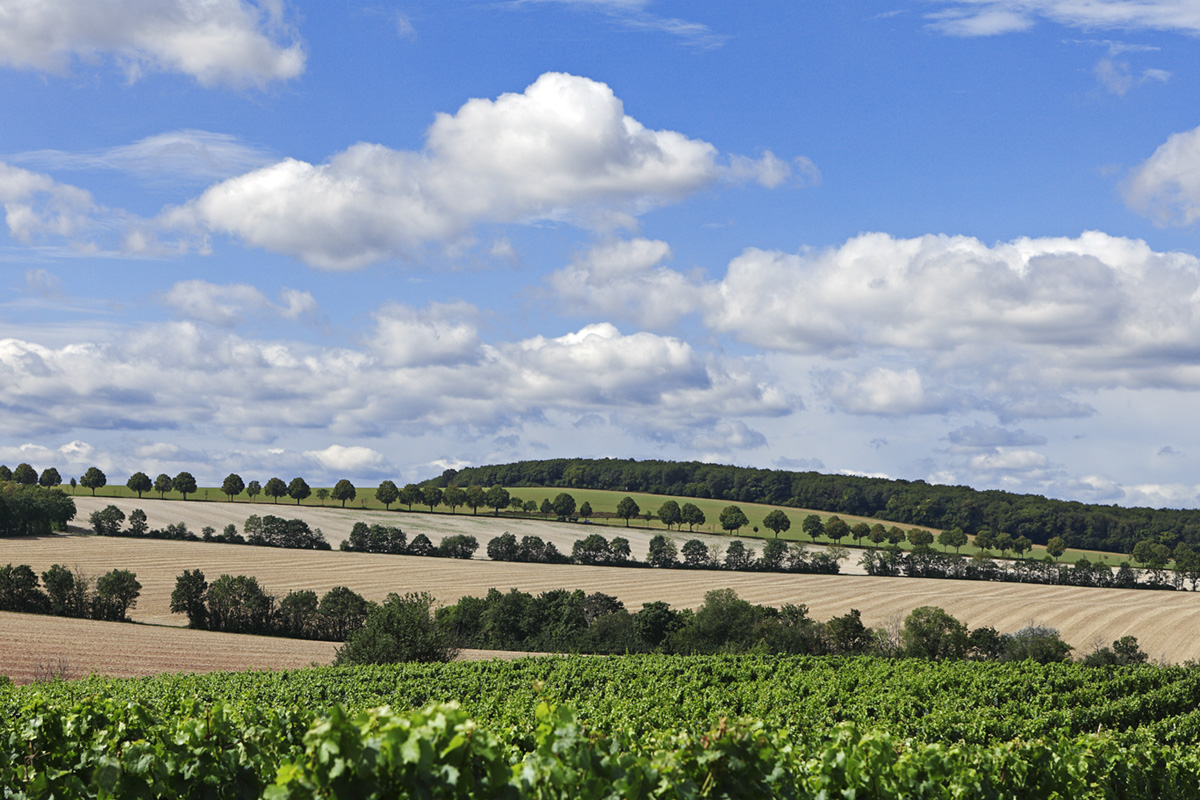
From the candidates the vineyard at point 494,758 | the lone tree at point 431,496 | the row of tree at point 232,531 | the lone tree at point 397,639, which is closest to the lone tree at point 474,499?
the lone tree at point 431,496

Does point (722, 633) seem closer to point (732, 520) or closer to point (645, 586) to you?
point (645, 586)

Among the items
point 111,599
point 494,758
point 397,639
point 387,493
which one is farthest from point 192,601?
point 387,493

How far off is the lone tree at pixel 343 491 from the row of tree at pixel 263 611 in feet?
264

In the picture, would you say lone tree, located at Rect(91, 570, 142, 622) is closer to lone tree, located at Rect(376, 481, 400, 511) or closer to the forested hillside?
lone tree, located at Rect(376, 481, 400, 511)

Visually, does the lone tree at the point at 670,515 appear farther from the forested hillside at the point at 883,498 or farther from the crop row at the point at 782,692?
the crop row at the point at 782,692

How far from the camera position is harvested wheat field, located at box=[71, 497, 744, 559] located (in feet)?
374

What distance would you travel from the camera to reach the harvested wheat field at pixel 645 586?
79.2 metres

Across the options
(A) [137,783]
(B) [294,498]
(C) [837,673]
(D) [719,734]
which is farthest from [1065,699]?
(B) [294,498]

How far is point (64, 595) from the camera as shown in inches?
2682

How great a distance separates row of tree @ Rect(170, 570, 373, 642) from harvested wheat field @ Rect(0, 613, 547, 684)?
237 centimetres

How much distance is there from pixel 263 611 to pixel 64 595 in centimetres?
1615

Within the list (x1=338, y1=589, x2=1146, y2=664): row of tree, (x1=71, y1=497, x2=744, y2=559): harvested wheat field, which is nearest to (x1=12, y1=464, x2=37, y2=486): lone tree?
(x1=71, y1=497, x2=744, y2=559): harvested wheat field

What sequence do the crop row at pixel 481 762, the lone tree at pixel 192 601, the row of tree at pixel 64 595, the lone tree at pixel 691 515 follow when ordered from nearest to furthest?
1. the crop row at pixel 481 762
2. the lone tree at pixel 192 601
3. the row of tree at pixel 64 595
4. the lone tree at pixel 691 515

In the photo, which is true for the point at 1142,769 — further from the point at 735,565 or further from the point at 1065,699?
the point at 735,565
